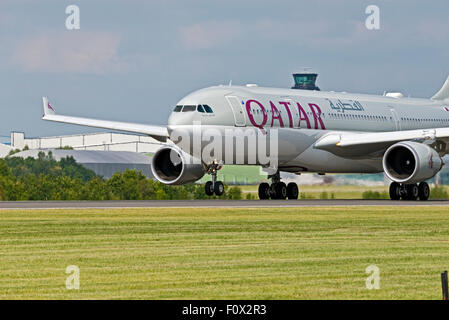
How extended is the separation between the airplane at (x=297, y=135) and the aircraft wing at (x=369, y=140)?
0.04m

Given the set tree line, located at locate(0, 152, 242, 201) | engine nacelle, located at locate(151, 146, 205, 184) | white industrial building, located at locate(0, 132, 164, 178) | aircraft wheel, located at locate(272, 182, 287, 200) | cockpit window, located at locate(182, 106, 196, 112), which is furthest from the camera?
white industrial building, located at locate(0, 132, 164, 178)

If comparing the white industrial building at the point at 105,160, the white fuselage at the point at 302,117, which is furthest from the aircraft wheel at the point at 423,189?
the white industrial building at the point at 105,160

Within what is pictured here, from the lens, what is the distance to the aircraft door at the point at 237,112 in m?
43.9

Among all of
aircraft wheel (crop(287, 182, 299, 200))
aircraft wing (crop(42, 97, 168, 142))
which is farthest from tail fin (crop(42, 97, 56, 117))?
aircraft wheel (crop(287, 182, 299, 200))

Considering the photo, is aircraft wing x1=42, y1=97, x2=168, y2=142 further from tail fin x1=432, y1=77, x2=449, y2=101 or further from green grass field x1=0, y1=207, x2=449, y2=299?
tail fin x1=432, y1=77, x2=449, y2=101

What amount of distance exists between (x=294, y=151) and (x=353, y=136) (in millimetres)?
2960

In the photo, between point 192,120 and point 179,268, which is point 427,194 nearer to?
point 192,120

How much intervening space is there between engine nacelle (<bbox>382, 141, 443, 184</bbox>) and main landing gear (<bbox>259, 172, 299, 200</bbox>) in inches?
233

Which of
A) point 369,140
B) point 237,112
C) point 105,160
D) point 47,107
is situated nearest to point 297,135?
point 369,140

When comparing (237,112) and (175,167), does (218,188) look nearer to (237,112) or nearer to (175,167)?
(237,112)

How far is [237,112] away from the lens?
44.0m

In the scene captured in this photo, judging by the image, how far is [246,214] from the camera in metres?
33.9

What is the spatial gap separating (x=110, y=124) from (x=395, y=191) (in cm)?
1444

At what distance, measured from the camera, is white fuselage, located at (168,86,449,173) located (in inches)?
1722
